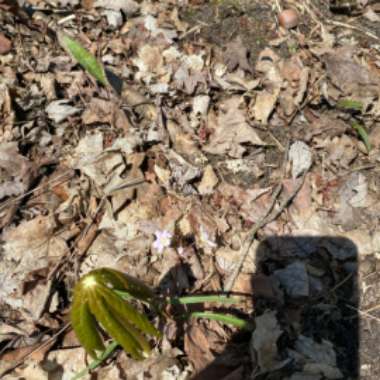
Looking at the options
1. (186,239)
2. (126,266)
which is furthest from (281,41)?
(126,266)

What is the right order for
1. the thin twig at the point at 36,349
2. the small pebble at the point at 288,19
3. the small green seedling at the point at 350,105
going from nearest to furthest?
the thin twig at the point at 36,349 → the small green seedling at the point at 350,105 → the small pebble at the point at 288,19

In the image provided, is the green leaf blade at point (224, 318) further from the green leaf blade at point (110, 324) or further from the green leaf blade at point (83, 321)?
the green leaf blade at point (83, 321)

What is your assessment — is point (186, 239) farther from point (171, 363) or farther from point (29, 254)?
point (29, 254)

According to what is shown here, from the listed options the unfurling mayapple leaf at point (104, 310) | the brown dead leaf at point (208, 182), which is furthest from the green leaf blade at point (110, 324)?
the brown dead leaf at point (208, 182)

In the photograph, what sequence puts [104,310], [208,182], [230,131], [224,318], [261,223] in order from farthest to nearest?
[230,131]
[208,182]
[261,223]
[224,318]
[104,310]

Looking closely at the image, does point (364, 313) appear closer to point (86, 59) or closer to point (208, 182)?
point (208, 182)

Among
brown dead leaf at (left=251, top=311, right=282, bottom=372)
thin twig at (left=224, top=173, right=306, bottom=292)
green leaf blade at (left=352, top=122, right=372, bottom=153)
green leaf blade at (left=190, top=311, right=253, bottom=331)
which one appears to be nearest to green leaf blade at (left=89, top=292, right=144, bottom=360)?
green leaf blade at (left=190, top=311, right=253, bottom=331)

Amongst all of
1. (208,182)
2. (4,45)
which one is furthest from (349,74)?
(4,45)
